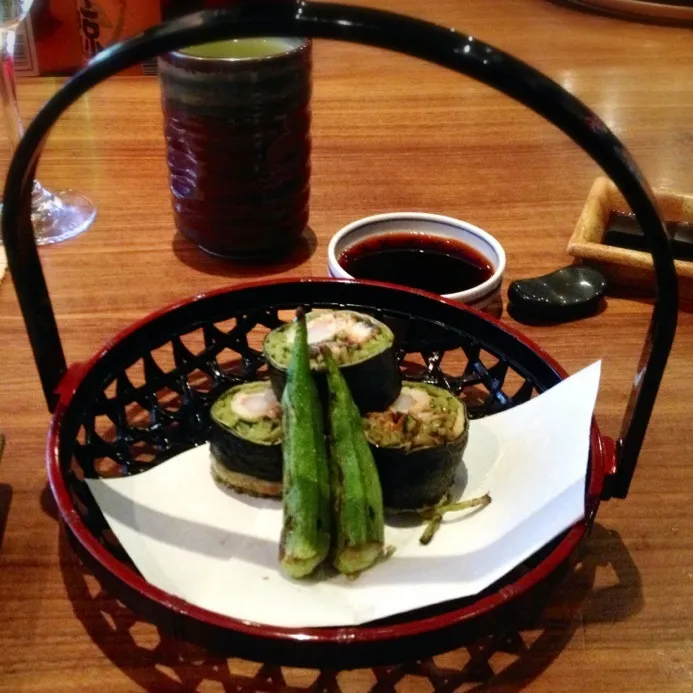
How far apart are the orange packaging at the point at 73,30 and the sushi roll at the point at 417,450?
1.01 m

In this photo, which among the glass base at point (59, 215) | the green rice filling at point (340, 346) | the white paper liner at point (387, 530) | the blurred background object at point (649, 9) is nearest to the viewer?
the white paper liner at point (387, 530)

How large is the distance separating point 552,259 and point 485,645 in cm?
59

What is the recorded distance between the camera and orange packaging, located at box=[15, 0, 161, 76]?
139cm

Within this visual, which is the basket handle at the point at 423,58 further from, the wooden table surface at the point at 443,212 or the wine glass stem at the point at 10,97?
the wine glass stem at the point at 10,97

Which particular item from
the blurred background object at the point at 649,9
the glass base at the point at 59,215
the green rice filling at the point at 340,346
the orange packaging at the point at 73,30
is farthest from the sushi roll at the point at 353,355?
the blurred background object at the point at 649,9

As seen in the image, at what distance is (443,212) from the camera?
113 cm

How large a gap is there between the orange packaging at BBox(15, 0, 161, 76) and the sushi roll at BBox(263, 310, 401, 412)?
897mm

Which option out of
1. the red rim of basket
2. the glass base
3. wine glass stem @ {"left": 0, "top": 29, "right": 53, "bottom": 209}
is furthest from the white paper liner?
wine glass stem @ {"left": 0, "top": 29, "right": 53, "bottom": 209}

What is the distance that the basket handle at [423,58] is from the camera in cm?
44

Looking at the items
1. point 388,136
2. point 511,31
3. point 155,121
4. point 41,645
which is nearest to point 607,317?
point 388,136

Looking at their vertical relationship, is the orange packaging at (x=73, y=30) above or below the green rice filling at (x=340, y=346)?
above

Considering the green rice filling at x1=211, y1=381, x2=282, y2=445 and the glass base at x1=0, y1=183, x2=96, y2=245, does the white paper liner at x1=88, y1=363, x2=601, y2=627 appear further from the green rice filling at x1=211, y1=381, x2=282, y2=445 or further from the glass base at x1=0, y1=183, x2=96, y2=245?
the glass base at x1=0, y1=183, x2=96, y2=245

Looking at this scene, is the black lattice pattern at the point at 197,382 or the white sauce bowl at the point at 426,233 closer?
the black lattice pattern at the point at 197,382

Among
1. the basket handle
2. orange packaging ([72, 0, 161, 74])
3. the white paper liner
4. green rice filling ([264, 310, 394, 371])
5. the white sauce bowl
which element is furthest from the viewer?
orange packaging ([72, 0, 161, 74])
